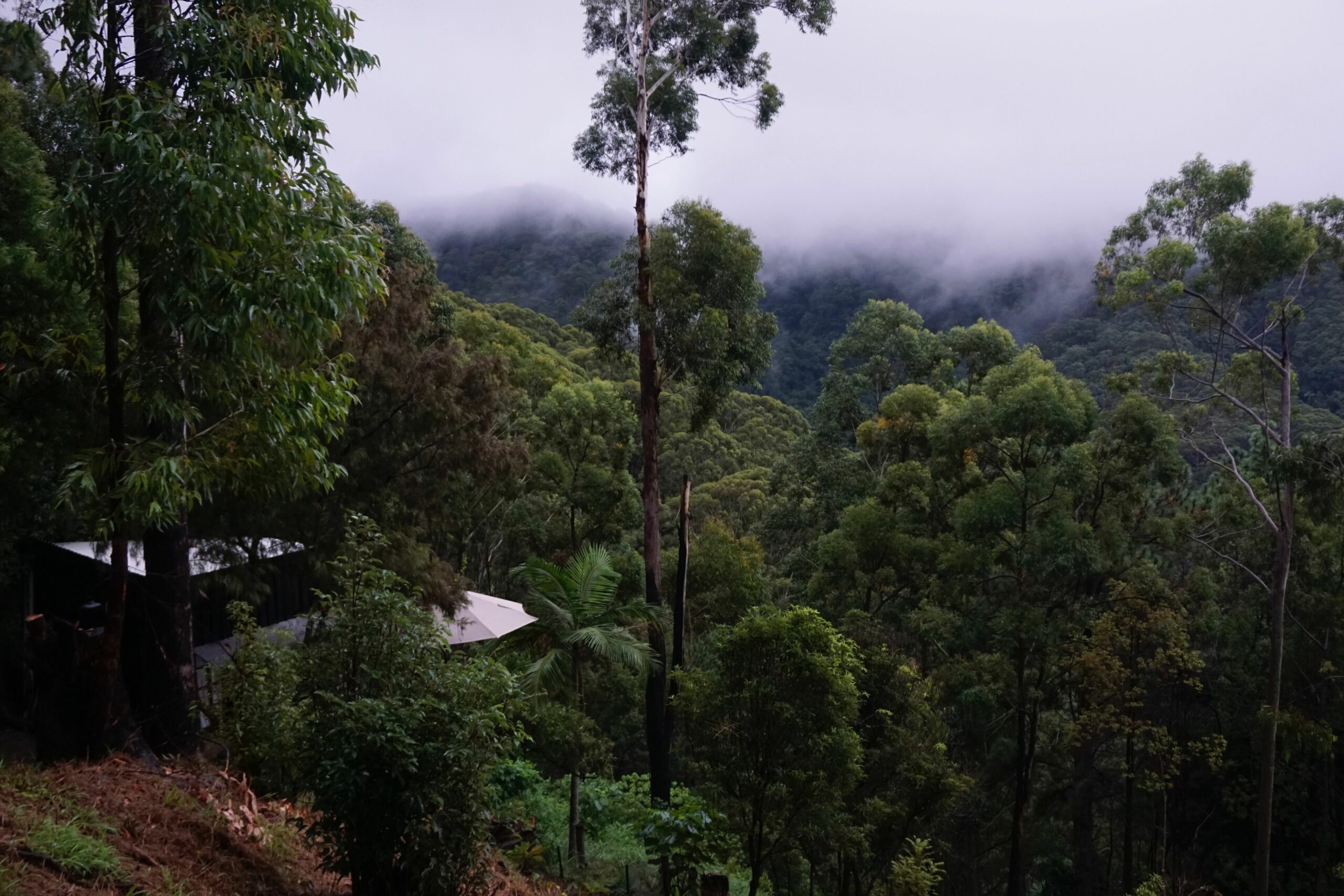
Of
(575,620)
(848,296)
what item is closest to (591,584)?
(575,620)

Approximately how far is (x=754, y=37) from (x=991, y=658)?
10.7m

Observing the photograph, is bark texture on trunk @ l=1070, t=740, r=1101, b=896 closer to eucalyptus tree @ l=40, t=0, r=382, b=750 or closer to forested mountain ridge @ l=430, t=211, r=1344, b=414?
forested mountain ridge @ l=430, t=211, r=1344, b=414

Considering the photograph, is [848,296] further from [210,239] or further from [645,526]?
[210,239]

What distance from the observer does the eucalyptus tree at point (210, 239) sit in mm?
4227

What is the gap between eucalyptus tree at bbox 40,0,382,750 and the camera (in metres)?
4.23

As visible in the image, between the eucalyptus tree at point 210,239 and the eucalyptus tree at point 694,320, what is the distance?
→ 7317mm

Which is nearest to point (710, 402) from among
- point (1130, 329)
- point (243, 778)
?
point (243, 778)

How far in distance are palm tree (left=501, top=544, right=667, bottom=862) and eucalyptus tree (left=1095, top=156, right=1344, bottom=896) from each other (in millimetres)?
9222

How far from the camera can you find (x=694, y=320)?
40.2 feet

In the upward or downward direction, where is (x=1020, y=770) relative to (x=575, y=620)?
downward

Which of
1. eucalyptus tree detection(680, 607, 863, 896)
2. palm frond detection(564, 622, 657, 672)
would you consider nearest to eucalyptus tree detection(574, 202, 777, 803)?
palm frond detection(564, 622, 657, 672)

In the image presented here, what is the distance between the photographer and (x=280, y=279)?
4348 millimetres

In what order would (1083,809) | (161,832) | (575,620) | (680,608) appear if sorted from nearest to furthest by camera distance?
(161,832), (575,620), (680,608), (1083,809)

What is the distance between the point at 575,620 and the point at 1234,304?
11.3 meters
